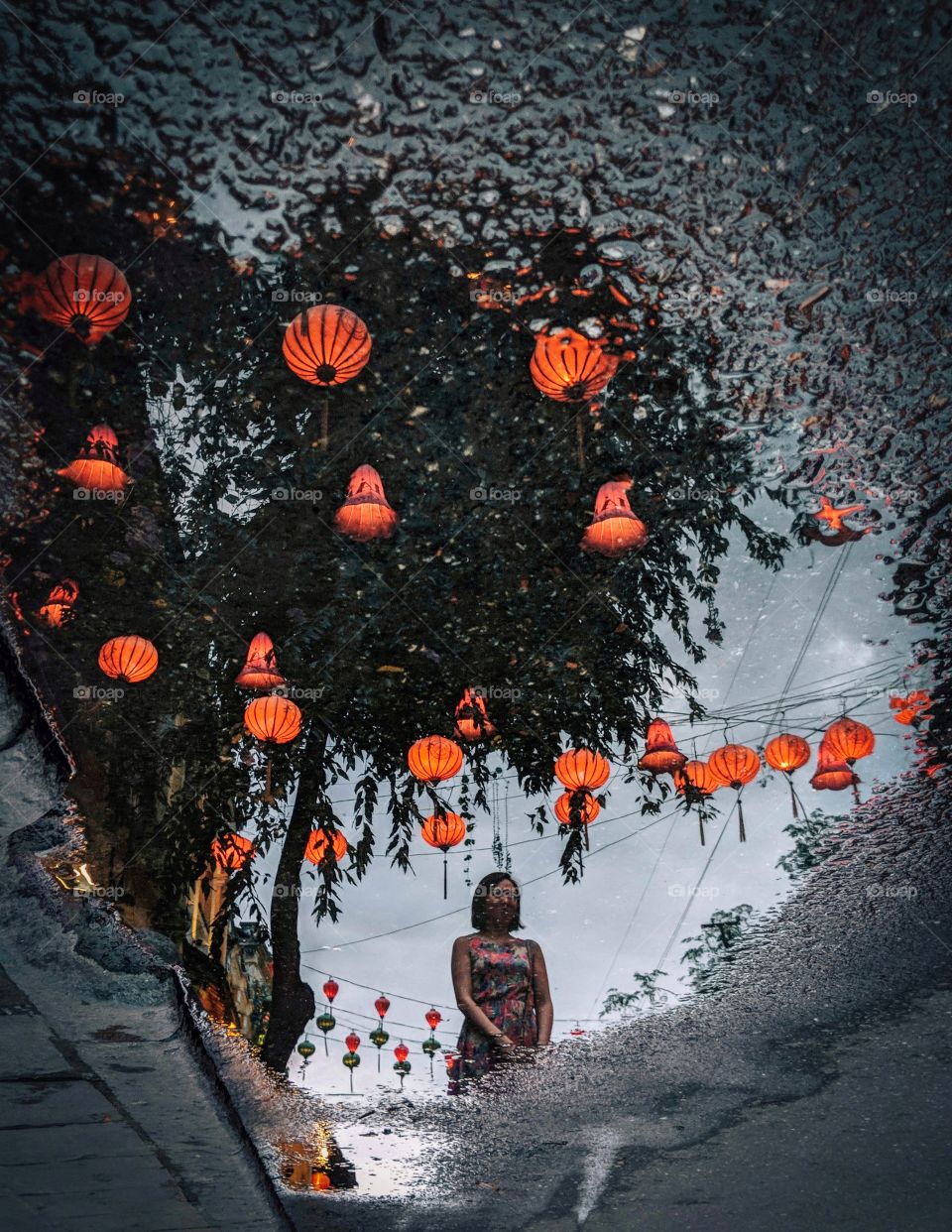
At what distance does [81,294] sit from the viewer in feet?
7.29

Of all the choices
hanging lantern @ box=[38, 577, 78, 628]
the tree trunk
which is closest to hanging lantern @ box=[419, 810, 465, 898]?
the tree trunk

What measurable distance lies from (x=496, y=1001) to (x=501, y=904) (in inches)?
14.5

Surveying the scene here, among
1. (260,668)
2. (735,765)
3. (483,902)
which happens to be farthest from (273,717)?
(735,765)

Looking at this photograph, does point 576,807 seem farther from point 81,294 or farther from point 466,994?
point 81,294

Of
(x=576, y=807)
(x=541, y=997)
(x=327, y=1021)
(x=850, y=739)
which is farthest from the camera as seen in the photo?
(x=327, y=1021)

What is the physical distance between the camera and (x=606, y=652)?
161 inches

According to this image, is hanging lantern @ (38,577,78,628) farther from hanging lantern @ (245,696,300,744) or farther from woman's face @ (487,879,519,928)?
woman's face @ (487,879,519,928)

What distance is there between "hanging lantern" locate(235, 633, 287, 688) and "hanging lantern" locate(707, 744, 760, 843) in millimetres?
2292

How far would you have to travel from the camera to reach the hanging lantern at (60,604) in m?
3.58

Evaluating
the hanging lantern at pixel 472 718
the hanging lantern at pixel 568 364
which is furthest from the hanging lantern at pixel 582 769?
the hanging lantern at pixel 568 364

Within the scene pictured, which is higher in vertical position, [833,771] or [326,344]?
[326,344]

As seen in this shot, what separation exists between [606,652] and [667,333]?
6.13ft

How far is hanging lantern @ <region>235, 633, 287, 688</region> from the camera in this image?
13.6 feet

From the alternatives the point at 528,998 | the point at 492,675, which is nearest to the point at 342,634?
the point at 492,675
